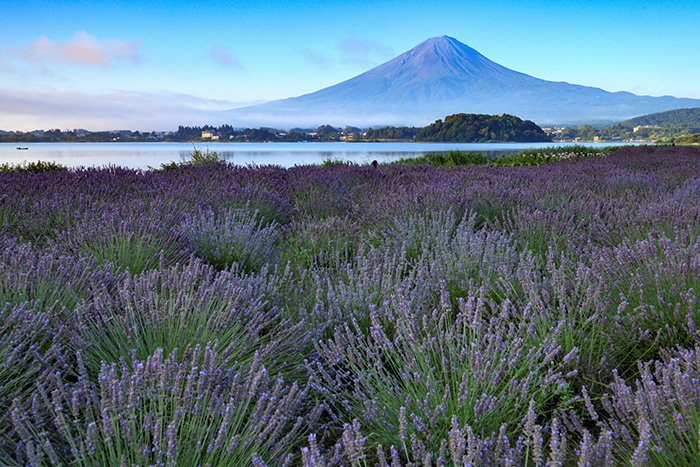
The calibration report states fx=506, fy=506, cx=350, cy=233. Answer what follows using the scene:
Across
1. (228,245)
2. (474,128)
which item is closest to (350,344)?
(228,245)

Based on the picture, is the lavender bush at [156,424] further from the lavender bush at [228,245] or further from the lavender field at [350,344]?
the lavender bush at [228,245]

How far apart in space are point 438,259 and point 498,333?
1203mm

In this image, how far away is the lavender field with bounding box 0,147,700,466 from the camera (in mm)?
1243

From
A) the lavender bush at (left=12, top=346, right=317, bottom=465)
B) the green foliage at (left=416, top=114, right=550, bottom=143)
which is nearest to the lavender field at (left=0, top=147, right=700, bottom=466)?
the lavender bush at (left=12, top=346, right=317, bottom=465)

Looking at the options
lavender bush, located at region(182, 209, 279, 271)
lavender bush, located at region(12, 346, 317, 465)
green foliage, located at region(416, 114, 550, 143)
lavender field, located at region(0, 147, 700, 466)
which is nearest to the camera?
lavender bush, located at region(12, 346, 317, 465)

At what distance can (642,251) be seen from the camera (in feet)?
8.02

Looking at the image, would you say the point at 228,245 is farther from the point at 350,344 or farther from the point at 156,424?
the point at 156,424

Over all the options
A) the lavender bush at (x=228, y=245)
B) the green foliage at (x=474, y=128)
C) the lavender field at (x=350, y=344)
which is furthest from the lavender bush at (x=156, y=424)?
the green foliage at (x=474, y=128)

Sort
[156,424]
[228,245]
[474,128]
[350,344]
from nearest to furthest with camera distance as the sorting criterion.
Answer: [156,424], [350,344], [228,245], [474,128]

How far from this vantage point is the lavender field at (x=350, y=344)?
1243 millimetres

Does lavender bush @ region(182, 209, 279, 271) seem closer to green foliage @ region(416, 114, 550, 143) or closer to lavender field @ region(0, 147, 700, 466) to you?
lavender field @ region(0, 147, 700, 466)

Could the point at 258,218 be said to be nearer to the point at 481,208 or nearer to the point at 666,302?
the point at 481,208

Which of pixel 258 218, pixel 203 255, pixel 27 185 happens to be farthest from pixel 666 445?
pixel 27 185

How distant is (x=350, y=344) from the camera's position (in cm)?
219
